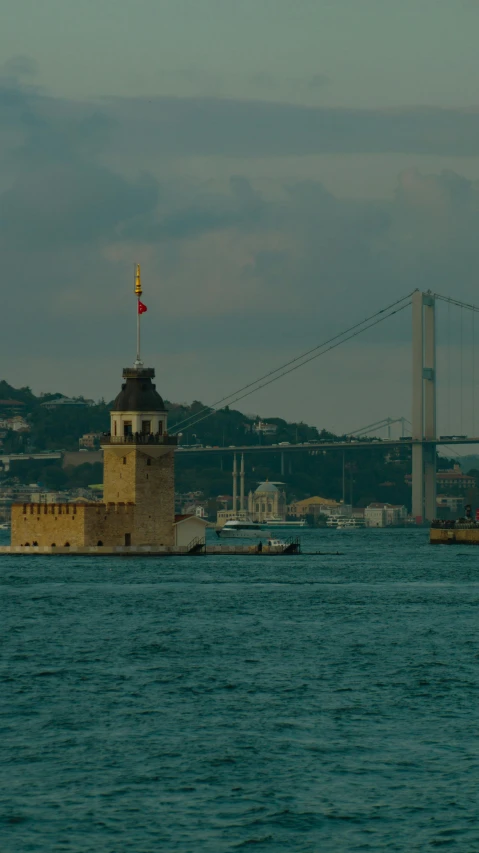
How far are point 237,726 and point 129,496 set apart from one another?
36645 mm

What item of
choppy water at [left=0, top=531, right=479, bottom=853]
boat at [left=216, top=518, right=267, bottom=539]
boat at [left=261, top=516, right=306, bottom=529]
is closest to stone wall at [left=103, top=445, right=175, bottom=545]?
choppy water at [left=0, top=531, right=479, bottom=853]

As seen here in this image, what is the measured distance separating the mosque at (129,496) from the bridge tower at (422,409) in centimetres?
5524

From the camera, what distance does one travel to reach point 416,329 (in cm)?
12119

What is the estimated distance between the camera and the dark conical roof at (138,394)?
6047 centimetres

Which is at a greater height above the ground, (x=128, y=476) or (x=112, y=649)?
(x=128, y=476)

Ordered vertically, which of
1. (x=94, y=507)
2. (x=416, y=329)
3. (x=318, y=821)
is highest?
(x=416, y=329)

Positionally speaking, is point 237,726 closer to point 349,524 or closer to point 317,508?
point 349,524

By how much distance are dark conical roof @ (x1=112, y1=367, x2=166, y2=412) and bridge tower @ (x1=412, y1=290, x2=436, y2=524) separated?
54862mm

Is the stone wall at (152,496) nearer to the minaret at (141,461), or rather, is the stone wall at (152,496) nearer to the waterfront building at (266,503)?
the minaret at (141,461)

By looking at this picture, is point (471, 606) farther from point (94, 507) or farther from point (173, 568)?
point (94, 507)

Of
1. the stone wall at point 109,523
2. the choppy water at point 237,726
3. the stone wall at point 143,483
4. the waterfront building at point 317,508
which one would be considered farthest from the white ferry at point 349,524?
the choppy water at point 237,726

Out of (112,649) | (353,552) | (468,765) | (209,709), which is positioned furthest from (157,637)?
(353,552)

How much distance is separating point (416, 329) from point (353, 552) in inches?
1725

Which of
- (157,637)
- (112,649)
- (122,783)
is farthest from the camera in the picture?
(157,637)
